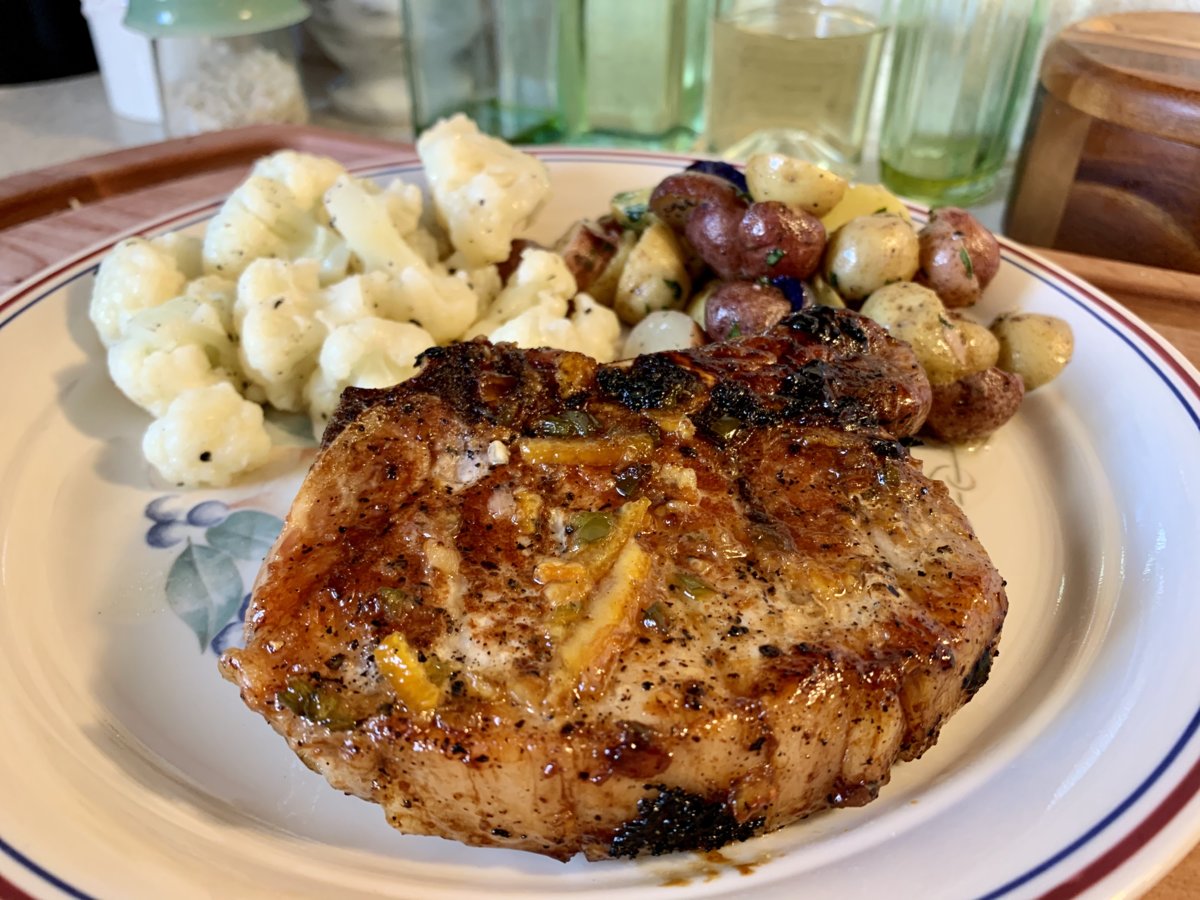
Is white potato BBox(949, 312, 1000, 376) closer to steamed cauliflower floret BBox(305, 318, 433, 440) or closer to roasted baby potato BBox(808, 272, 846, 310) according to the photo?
roasted baby potato BBox(808, 272, 846, 310)

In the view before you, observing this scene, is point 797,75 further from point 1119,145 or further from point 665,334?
point 665,334

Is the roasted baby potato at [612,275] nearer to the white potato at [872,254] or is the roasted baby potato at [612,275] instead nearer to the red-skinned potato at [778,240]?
the red-skinned potato at [778,240]

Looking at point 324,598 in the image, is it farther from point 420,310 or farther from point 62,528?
point 420,310

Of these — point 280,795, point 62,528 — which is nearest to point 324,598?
point 280,795

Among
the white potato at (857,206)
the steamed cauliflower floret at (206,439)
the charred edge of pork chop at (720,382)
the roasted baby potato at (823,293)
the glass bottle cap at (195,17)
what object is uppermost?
the glass bottle cap at (195,17)

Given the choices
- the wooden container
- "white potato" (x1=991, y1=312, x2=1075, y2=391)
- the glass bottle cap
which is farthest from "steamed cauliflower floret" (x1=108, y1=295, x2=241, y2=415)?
the wooden container

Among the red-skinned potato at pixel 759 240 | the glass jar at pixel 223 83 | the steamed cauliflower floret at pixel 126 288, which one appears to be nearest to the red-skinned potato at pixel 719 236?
the red-skinned potato at pixel 759 240
